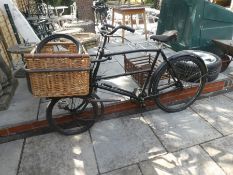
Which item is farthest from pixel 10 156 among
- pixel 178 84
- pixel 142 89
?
pixel 178 84

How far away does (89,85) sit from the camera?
2932 mm

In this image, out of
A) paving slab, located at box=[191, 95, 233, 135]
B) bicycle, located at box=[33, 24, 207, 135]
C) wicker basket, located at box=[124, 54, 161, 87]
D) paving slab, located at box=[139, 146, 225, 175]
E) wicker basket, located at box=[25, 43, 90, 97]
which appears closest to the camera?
wicker basket, located at box=[25, 43, 90, 97]

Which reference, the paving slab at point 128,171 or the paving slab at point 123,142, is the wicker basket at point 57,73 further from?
the paving slab at point 128,171

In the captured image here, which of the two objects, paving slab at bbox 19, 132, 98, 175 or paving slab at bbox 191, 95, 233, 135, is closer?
paving slab at bbox 19, 132, 98, 175

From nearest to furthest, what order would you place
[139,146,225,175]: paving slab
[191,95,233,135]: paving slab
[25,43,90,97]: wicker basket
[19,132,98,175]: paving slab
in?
[25,43,90,97]: wicker basket → [139,146,225,175]: paving slab → [19,132,98,175]: paving slab → [191,95,233,135]: paving slab

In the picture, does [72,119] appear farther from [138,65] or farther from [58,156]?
[138,65]

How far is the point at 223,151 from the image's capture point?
2.90 m

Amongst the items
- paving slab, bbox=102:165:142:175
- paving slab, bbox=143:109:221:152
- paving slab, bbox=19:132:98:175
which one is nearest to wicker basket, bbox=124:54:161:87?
paving slab, bbox=143:109:221:152

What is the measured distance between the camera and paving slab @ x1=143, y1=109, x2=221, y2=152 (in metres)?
3.10

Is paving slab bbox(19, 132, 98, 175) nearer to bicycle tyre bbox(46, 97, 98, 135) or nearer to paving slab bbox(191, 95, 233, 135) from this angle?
bicycle tyre bbox(46, 97, 98, 135)

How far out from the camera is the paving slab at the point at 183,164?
2.63 metres

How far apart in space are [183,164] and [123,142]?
84 cm

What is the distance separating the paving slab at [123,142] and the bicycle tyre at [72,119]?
0.18 meters

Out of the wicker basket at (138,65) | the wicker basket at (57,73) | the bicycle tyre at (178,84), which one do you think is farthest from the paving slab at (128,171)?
the wicker basket at (138,65)
